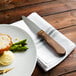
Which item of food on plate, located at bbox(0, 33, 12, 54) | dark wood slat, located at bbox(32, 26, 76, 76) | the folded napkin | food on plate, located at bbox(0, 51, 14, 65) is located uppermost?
food on plate, located at bbox(0, 33, 12, 54)

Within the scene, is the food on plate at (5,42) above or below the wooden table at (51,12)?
above

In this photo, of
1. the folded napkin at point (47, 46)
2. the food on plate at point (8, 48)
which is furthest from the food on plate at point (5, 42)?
the folded napkin at point (47, 46)

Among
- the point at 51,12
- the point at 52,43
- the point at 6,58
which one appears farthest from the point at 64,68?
the point at 51,12

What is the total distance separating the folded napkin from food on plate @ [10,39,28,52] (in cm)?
A: 9

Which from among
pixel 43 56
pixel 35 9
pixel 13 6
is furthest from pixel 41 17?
pixel 43 56

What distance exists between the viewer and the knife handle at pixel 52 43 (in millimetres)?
1013

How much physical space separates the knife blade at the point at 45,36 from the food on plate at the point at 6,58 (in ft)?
0.72

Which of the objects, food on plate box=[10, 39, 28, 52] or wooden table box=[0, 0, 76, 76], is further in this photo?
wooden table box=[0, 0, 76, 76]

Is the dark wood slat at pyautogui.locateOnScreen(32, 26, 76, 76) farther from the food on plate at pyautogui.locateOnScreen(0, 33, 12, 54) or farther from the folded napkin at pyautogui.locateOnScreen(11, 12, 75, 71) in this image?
the food on plate at pyautogui.locateOnScreen(0, 33, 12, 54)

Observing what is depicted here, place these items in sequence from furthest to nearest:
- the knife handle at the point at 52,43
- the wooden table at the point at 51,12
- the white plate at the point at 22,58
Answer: the wooden table at the point at 51,12 < the knife handle at the point at 52,43 < the white plate at the point at 22,58

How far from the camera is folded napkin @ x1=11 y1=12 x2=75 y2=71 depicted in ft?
3.25

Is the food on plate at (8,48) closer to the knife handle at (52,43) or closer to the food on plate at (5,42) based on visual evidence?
the food on plate at (5,42)

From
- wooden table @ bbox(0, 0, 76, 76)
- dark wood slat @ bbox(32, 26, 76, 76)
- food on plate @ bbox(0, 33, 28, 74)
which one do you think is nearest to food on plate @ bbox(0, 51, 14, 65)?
food on plate @ bbox(0, 33, 28, 74)

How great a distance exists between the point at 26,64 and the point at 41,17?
1.35 feet
